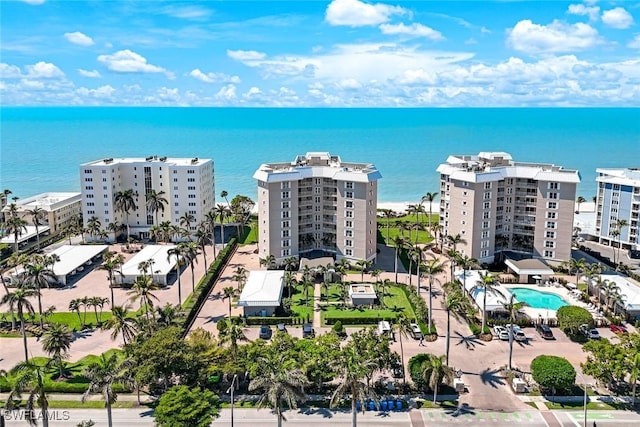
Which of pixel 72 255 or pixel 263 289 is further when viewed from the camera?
pixel 72 255

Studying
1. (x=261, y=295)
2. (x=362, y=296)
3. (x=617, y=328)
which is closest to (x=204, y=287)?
(x=261, y=295)

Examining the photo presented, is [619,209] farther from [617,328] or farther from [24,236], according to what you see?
[24,236]

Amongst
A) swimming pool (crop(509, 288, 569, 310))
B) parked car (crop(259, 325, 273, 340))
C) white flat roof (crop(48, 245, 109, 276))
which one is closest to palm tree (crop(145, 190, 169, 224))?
white flat roof (crop(48, 245, 109, 276))

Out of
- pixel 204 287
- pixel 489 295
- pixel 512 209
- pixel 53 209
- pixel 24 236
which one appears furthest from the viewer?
A: pixel 53 209

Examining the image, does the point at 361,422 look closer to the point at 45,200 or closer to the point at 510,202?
the point at 510,202

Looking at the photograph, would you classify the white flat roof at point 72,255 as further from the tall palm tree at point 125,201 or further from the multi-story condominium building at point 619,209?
the multi-story condominium building at point 619,209
